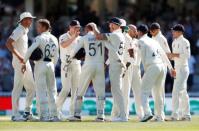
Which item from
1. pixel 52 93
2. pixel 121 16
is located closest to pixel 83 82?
pixel 52 93

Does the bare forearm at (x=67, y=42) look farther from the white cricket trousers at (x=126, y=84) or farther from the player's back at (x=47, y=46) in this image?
the white cricket trousers at (x=126, y=84)

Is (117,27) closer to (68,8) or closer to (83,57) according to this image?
(83,57)

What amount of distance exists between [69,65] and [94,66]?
145 centimetres

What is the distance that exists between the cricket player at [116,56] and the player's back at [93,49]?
0.23m

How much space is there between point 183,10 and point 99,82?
14.3 m

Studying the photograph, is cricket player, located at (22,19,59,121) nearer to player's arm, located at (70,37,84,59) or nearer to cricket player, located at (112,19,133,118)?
player's arm, located at (70,37,84,59)

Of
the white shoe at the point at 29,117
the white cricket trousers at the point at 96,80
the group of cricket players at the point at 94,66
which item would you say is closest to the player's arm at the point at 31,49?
the group of cricket players at the point at 94,66

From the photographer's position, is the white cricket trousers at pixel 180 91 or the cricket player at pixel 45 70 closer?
the cricket player at pixel 45 70

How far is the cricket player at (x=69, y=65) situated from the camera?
86.6ft

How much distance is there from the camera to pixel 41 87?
25.4m

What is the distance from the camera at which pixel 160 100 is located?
2617 centimetres

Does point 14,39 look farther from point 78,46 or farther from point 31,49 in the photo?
point 78,46

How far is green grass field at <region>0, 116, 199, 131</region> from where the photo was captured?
22922mm

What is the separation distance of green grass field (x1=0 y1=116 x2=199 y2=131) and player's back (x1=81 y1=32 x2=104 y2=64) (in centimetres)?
147
